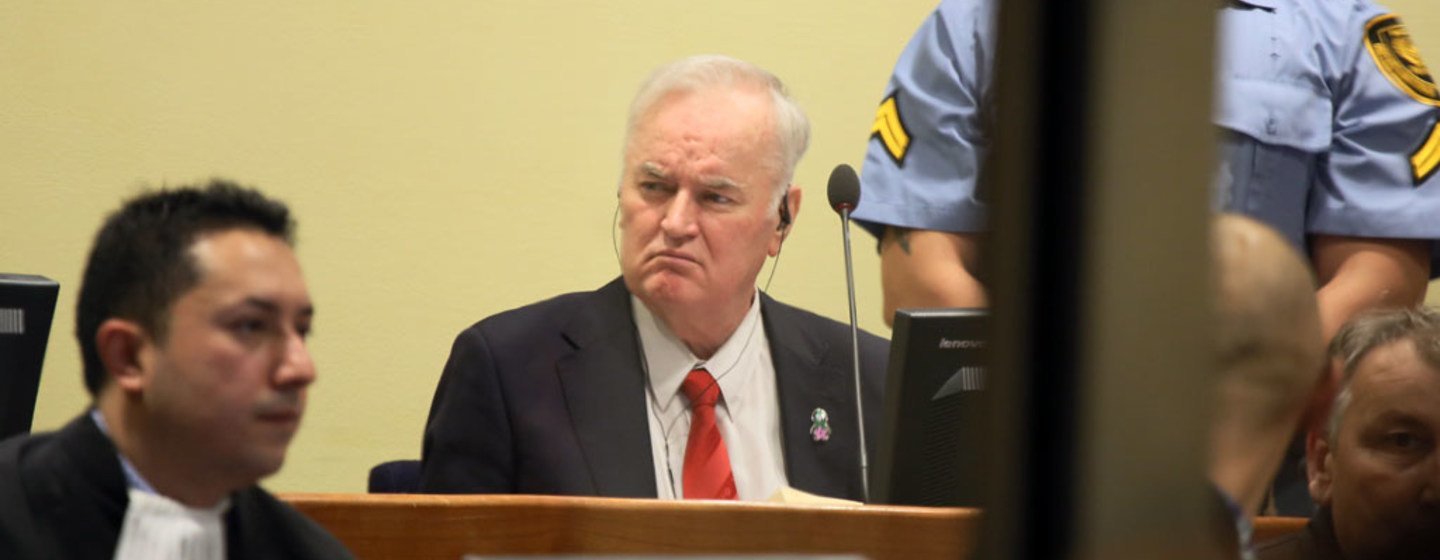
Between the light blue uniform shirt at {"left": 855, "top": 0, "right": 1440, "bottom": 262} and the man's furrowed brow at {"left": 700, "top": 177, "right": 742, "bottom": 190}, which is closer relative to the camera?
the man's furrowed brow at {"left": 700, "top": 177, "right": 742, "bottom": 190}

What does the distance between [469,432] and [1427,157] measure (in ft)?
4.35

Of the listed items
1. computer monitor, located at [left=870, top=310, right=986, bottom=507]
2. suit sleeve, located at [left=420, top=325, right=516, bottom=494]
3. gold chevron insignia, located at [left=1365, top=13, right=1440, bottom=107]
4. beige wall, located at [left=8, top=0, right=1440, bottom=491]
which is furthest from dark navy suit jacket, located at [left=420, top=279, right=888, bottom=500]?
beige wall, located at [left=8, top=0, right=1440, bottom=491]

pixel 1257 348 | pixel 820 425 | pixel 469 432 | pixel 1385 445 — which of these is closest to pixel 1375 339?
pixel 1385 445

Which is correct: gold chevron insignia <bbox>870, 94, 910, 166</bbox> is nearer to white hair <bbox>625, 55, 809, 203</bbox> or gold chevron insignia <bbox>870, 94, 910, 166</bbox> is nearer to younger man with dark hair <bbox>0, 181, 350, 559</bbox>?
white hair <bbox>625, 55, 809, 203</bbox>

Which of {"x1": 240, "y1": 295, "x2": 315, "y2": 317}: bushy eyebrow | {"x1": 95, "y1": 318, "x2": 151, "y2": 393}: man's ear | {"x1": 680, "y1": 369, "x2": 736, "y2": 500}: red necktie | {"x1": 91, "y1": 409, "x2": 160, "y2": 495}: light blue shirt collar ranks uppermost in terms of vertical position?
{"x1": 240, "y1": 295, "x2": 315, "y2": 317}: bushy eyebrow

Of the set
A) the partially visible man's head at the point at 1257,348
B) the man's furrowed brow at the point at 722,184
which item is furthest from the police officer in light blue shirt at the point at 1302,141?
the partially visible man's head at the point at 1257,348

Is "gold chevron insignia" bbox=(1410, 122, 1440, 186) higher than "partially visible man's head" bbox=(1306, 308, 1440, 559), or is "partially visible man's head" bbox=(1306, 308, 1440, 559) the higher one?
"gold chevron insignia" bbox=(1410, 122, 1440, 186)

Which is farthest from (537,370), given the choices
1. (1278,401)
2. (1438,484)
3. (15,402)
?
(1278,401)

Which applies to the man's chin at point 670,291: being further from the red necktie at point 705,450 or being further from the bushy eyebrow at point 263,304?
the bushy eyebrow at point 263,304

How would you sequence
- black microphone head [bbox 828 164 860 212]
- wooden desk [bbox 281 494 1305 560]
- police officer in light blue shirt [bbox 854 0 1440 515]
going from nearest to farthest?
wooden desk [bbox 281 494 1305 560], black microphone head [bbox 828 164 860 212], police officer in light blue shirt [bbox 854 0 1440 515]

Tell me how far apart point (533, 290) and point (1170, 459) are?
290cm

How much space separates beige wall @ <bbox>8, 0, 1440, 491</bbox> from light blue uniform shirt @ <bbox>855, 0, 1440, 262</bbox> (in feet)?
3.24

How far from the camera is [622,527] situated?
114cm

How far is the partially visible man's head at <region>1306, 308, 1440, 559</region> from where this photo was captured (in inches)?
55.2
